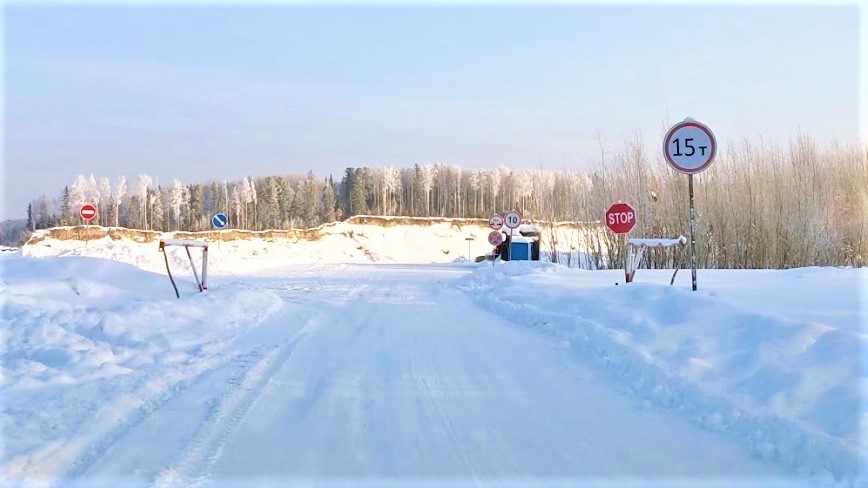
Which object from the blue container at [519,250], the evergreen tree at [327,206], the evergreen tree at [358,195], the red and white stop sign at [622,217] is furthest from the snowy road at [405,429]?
the evergreen tree at [358,195]

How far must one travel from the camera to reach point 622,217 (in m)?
15.3

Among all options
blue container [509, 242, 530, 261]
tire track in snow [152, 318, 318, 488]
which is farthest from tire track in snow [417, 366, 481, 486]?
blue container [509, 242, 530, 261]

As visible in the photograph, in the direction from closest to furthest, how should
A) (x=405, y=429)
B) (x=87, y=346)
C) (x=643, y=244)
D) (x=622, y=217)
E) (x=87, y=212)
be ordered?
(x=405, y=429) → (x=87, y=346) → (x=643, y=244) → (x=622, y=217) → (x=87, y=212)

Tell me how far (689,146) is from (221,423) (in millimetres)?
8825

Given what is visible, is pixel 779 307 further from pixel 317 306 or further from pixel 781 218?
pixel 781 218

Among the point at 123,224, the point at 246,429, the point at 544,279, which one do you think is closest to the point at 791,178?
the point at 544,279

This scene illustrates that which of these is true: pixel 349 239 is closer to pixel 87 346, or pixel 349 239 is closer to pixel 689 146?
pixel 689 146

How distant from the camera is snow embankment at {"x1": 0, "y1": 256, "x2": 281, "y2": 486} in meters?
5.41

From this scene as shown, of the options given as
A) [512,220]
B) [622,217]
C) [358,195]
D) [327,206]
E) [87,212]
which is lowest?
[622,217]

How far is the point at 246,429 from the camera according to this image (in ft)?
18.4

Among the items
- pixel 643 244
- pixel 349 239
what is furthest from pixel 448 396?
pixel 349 239

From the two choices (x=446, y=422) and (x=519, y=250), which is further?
(x=519, y=250)

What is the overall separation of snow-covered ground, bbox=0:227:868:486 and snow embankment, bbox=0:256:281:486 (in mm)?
38

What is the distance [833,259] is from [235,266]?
1232 inches
